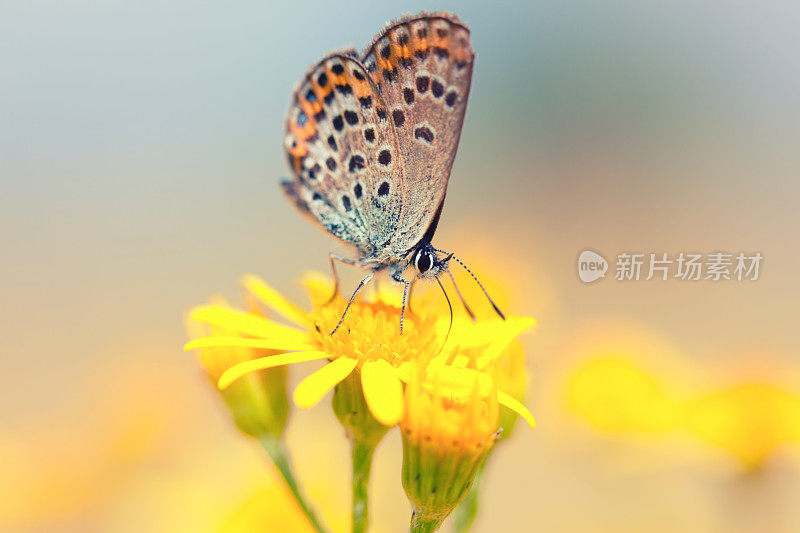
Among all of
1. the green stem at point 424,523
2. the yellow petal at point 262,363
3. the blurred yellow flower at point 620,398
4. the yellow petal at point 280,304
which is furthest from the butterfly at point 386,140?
the blurred yellow flower at point 620,398

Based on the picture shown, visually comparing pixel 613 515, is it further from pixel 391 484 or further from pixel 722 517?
pixel 391 484

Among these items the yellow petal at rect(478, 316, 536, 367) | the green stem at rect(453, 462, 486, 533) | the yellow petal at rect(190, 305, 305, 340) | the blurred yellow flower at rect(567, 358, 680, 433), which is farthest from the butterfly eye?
the blurred yellow flower at rect(567, 358, 680, 433)

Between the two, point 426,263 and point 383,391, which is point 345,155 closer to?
point 426,263

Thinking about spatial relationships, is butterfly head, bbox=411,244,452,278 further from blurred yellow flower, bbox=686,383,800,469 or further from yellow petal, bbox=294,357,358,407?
blurred yellow flower, bbox=686,383,800,469

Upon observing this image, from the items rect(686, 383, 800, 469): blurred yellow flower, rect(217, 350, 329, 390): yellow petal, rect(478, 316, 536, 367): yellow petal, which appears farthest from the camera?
rect(686, 383, 800, 469): blurred yellow flower

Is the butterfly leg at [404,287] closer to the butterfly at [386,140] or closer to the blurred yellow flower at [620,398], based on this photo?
the butterfly at [386,140]

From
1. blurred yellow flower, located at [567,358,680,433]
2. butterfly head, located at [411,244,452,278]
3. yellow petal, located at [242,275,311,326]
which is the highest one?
butterfly head, located at [411,244,452,278]

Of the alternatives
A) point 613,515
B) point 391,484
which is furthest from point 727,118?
point 391,484

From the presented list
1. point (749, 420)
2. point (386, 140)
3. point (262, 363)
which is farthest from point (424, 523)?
point (749, 420)
